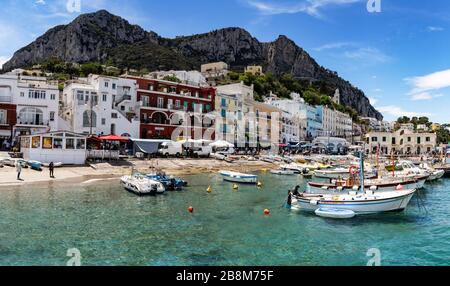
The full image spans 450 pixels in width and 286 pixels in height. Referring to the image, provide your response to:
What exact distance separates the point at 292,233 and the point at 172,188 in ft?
61.5

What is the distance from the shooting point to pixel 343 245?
19.0 metres

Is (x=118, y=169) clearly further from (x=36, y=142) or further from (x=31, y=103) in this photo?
(x=31, y=103)

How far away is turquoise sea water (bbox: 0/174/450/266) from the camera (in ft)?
53.3

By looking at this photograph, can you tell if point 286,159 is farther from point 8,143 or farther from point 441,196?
point 8,143

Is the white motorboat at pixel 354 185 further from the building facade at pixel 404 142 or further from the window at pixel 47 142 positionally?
the building facade at pixel 404 142

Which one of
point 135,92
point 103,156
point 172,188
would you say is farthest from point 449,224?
point 135,92

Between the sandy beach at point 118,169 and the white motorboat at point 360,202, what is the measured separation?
2221 cm

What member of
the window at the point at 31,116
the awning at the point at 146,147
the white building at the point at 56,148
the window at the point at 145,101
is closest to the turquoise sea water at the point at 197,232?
the white building at the point at 56,148

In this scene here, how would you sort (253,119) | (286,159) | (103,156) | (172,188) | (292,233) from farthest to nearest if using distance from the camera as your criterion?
1. (253,119)
2. (286,159)
3. (103,156)
4. (172,188)
5. (292,233)

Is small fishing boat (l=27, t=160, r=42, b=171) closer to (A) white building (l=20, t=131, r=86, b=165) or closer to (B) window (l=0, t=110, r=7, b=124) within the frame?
(A) white building (l=20, t=131, r=86, b=165)

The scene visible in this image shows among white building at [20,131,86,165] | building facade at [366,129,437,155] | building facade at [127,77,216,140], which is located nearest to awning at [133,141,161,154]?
building facade at [127,77,216,140]

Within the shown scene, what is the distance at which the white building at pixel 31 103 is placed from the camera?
57.9 metres

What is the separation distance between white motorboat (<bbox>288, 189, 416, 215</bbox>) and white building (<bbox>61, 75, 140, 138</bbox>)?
44438mm

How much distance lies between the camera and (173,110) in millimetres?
75375
